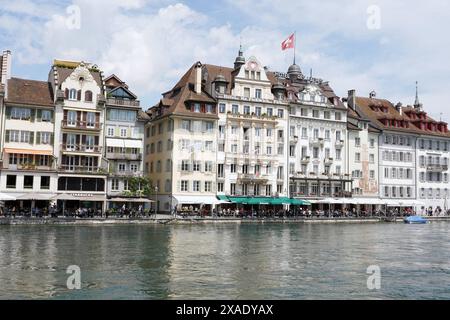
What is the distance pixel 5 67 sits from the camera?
67062mm

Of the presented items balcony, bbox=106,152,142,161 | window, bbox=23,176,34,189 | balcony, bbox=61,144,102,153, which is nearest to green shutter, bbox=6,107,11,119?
balcony, bbox=61,144,102,153

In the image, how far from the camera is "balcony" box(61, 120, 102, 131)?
68.3 metres

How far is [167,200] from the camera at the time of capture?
7494cm

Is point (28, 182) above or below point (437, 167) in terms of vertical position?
below

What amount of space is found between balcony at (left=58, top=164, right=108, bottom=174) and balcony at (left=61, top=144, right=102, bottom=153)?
196cm

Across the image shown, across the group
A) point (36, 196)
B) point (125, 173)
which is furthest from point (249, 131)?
point (36, 196)

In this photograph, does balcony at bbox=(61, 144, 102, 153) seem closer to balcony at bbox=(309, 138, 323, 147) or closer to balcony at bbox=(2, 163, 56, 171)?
balcony at bbox=(2, 163, 56, 171)

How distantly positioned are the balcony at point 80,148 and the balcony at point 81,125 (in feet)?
6.84

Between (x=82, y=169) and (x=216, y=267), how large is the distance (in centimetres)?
4447

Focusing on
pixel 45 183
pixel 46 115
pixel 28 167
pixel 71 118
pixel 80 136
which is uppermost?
pixel 46 115

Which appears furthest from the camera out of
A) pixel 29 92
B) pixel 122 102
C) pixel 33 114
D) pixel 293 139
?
pixel 293 139

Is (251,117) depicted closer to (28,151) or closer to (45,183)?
(45,183)

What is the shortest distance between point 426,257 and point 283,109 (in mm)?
51600

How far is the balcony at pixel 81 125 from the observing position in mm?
68312
